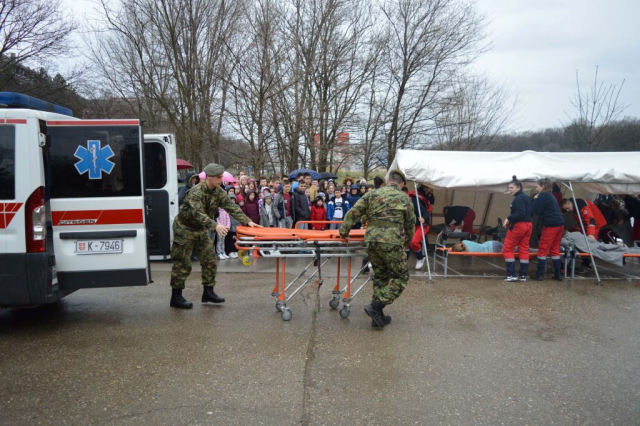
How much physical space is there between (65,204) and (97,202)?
1.02ft

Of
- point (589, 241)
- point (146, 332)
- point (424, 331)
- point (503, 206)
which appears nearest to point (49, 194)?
point (146, 332)

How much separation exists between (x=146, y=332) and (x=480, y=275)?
20.0ft

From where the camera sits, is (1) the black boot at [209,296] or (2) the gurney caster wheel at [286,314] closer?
(2) the gurney caster wheel at [286,314]

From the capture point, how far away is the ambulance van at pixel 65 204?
15.0 feet

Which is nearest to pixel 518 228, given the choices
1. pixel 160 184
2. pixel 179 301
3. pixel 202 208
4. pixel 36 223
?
pixel 202 208

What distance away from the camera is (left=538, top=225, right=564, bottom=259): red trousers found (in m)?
→ 8.15

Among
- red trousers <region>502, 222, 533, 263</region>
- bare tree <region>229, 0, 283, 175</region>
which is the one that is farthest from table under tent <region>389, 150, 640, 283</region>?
bare tree <region>229, 0, 283, 175</region>

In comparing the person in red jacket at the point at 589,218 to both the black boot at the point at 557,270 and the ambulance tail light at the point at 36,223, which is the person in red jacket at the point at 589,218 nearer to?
the black boot at the point at 557,270

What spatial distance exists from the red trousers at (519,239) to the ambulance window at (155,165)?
641cm

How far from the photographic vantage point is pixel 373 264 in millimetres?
5266

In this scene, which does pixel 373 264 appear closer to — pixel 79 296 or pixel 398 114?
pixel 79 296

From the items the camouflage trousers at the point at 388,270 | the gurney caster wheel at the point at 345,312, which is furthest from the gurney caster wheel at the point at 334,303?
the camouflage trousers at the point at 388,270

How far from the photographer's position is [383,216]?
5.11 metres

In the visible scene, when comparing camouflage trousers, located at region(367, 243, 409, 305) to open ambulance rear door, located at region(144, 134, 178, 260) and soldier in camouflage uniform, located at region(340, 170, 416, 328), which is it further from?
open ambulance rear door, located at region(144, 134, 178, 260)
